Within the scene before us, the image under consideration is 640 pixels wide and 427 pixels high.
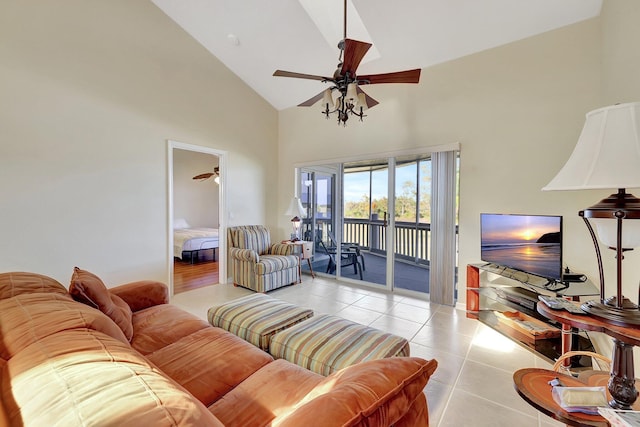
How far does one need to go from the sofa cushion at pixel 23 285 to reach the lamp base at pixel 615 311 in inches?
99.2

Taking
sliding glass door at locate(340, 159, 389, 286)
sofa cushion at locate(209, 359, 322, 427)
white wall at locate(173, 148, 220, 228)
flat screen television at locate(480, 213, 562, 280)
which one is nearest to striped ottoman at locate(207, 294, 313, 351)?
sofa cushion at locate(209, 359, 322, 427)

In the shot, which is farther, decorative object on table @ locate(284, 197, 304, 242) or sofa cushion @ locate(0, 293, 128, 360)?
decorative object on table @ locate(284, 197, 304, 242)

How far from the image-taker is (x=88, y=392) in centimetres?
61

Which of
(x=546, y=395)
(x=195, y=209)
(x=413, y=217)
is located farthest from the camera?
(x=195, y=209)

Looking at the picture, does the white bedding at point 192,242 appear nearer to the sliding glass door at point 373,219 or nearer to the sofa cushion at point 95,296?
the sliding glass door at point 373,219

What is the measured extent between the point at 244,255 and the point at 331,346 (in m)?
2.77

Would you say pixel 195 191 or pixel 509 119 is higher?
pixel 509 119

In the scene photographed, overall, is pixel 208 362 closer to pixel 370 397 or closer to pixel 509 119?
pixel 370 397

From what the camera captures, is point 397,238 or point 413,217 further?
point 397,238

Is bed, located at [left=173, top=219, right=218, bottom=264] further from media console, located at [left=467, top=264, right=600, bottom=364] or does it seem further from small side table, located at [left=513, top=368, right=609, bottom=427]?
small side table, located at [left=513, top=368, right=609, bottom=427]

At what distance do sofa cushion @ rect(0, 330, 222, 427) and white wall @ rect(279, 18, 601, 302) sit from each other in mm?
3592

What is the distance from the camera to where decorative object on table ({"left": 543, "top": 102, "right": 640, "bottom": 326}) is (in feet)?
2.89

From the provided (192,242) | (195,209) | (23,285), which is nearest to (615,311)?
(23,285)

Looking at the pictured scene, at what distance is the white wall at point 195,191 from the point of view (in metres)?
7.84
